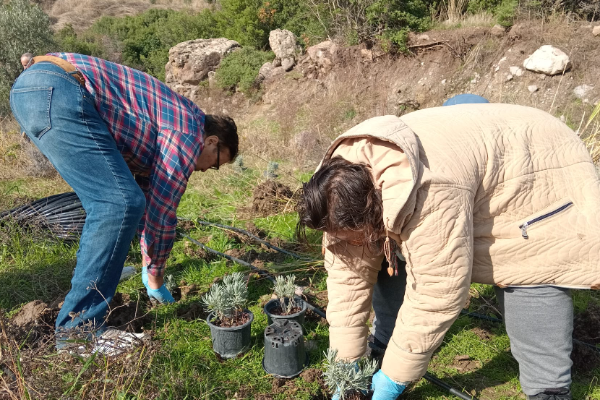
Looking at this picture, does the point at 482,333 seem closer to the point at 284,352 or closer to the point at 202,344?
the point at 284,352

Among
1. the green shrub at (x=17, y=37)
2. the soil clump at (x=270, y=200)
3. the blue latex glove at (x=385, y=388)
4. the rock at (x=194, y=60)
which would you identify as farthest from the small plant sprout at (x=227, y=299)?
the green shrub at (x=17, y=37)

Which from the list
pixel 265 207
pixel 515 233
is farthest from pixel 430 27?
pixel 515 233

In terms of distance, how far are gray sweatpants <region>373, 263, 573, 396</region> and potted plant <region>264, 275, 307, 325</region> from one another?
110cm

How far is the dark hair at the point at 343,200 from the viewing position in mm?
1462

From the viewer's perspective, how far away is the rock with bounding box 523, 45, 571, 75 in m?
7.48

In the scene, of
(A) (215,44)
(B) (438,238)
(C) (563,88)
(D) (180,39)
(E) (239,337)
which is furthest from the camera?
(D) (180,39)

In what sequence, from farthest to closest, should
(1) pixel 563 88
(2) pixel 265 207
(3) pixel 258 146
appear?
(3) pixel 258 146 < (1) pixel 563 88 < (2) pixel 265 207

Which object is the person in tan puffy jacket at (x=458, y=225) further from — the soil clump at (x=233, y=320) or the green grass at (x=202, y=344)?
the soil clump at (x=233, y=320)

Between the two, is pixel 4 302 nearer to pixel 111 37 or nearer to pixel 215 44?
pixel 215 44

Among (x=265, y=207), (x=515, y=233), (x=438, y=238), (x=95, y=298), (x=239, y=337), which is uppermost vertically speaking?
(x=438, y=238)

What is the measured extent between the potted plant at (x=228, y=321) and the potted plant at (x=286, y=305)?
15 centimetres

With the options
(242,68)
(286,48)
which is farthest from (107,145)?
(242,68)

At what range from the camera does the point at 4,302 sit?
314 centimetres

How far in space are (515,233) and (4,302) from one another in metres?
3.34
